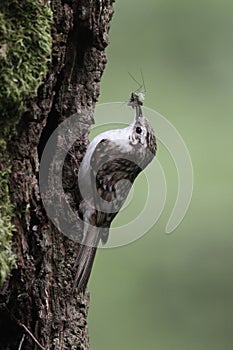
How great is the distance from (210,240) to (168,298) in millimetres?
371

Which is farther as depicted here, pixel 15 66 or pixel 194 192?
pixel 194 192

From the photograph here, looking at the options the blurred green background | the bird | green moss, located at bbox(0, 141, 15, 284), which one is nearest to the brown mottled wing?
the bird

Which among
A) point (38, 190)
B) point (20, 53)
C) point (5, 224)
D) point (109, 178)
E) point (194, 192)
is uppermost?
point (194, 192)

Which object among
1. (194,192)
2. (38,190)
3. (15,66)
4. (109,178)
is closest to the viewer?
(15,66)

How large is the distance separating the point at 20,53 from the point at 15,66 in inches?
1.6

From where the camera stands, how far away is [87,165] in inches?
118

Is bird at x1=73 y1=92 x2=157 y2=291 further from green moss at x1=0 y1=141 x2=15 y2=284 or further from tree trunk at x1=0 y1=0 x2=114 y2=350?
green moss at x1=0 y1=141 x2=15 y2=284

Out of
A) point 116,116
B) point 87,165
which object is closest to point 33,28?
point 87,165

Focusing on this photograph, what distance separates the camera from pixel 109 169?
3.18m

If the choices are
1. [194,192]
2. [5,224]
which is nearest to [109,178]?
[5,224]

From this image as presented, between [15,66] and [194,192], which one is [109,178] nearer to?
[15,66]

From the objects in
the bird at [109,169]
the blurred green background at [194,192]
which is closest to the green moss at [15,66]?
the bird at [109,169]

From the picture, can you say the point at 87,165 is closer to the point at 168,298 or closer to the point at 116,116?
the point at 116,116

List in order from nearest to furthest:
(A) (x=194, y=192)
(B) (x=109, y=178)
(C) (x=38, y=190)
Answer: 1. (C) (x=38, y=190)
2. (B) (x=109, y=178)
3. (A) (x=194, y=192)
